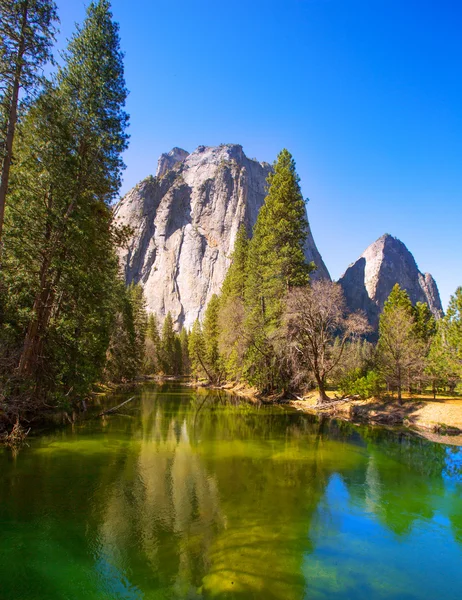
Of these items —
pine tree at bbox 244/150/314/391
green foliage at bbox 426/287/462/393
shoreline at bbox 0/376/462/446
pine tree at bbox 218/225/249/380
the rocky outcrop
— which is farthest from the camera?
the rocky outcrop

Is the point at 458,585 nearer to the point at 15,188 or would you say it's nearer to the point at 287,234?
the point at 15,188

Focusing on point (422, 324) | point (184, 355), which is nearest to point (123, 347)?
point (422, 324)

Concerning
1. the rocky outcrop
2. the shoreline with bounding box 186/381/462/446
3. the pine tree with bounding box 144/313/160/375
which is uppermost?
the rocky outcrop

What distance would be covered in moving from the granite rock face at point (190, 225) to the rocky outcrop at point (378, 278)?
34.5 metres

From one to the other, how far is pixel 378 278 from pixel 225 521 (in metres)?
190

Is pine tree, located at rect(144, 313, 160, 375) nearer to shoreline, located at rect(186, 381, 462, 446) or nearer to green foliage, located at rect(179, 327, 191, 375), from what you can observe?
green foliage, located at rect(179, 327, 191, 375)

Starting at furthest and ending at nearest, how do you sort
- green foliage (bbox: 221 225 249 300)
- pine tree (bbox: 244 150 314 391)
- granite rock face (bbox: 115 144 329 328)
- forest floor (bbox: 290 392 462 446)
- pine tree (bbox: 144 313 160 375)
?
granite rock face (bbox: 115 144 329 328) → pine tree (bbox: 144 313 160 375) → green foliage (bbox: 221 225 249 300) → pine tree (bbox: 244 150 314 391) → forest floor (bbox: 290 392 462 446)

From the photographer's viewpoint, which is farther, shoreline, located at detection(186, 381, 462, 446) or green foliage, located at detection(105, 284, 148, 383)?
green foliage, located at detection(105, 284, 148, 383)

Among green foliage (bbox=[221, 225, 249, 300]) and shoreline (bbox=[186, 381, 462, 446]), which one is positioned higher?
green foliage (bbox=[221, 225, 249, 300])

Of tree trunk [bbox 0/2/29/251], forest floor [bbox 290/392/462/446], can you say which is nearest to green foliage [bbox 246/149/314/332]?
forest floor [bbox 290/392/462/446]

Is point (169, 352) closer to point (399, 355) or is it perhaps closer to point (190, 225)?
point (399, 355)

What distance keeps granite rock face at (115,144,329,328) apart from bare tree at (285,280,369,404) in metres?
89.3

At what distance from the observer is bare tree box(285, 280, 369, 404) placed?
83.2 feet

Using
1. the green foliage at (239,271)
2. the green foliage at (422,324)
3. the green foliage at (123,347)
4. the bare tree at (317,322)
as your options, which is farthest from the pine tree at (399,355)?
the green foliage at (123,347)
